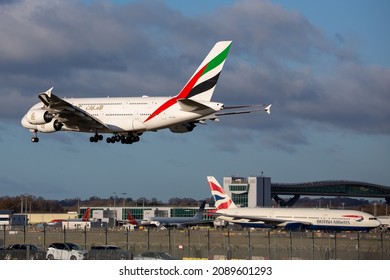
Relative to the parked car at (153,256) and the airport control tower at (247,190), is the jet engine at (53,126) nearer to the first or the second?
the parked car at (153,256)

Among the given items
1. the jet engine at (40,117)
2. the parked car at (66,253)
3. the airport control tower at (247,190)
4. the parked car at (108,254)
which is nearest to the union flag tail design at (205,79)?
the jet engine at (40,117)

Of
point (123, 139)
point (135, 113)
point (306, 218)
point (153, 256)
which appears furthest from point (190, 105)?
point (306, 218)

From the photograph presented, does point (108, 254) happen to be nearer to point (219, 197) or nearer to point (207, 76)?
point (207, 76)

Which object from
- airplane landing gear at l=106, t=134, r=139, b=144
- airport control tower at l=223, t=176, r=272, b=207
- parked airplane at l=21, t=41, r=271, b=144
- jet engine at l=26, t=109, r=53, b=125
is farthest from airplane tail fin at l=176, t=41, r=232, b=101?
airport control tower at l=223, t=176, r=272, b=207

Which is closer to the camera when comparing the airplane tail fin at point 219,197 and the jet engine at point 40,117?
the jet engine at point 40,117

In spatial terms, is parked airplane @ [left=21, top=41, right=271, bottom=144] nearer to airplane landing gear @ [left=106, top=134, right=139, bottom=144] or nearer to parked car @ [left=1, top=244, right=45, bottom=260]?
airplane landing gear @ [left=106, top=134, right=139, bottom=144]
